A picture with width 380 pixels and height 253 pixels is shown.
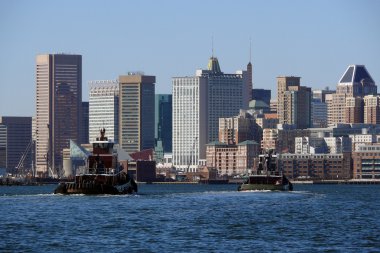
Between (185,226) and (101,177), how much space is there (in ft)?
225

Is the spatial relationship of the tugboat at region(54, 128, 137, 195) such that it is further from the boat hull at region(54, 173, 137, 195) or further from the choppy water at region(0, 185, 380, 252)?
the choppy water at region(0, 185, 380, 252)

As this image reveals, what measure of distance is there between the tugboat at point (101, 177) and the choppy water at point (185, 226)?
17187 millimetres

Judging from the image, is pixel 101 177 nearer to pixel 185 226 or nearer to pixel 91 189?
pixel 91 189

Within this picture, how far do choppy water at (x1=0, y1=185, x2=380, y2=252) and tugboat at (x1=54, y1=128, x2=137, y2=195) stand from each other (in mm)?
17187

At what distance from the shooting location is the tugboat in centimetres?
18300

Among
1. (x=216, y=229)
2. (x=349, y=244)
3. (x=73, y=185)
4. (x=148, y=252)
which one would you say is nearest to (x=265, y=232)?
(x=216, y=229)

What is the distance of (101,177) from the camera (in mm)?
184375

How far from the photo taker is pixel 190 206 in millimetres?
155625

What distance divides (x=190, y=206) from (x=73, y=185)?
1332 inches

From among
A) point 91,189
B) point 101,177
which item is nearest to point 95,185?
point 91,189

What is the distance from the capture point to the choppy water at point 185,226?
325 feet

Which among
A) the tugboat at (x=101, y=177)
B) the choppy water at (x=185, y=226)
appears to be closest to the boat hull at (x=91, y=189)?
the tugboat at (x=101, y=177)

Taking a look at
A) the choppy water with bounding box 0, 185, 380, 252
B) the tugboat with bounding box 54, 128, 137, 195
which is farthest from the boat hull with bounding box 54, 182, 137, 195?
the choppy water with bounding box 0, 185, 380, 252

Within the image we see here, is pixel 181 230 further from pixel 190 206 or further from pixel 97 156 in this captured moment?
pixel 97 156
